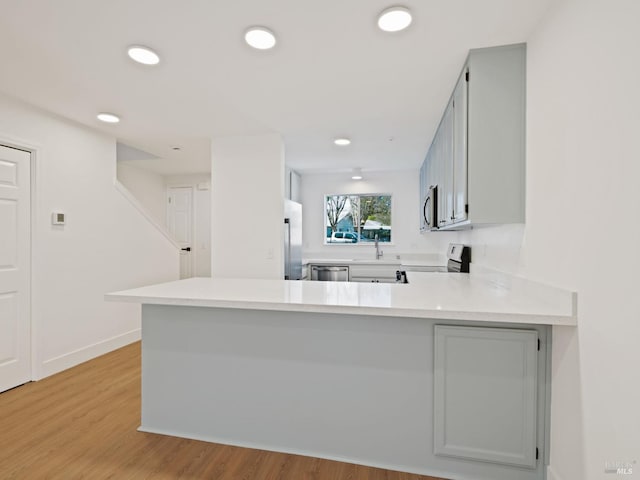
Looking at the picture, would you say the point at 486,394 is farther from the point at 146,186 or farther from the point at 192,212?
the point at 146,186

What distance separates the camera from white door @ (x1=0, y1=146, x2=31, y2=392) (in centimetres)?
264

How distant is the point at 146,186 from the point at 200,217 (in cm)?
98

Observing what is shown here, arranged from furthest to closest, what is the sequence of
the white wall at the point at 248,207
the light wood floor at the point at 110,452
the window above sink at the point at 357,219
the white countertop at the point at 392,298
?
the window above sink at the point at 357,219
the white wall at the point at 248,207
the light wood floor at the point at 110,452
the white countertop at the point at 392,298

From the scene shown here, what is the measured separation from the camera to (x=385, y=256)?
5508mm

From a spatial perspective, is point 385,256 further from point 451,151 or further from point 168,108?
point 168,108

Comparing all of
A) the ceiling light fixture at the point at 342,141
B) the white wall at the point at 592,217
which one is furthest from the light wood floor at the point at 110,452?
the ceiling light fixture at the point at 342,141

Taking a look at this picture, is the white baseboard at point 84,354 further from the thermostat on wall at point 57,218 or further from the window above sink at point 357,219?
the window above sink at point 357,219

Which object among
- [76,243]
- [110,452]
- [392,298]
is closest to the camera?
[392,298]

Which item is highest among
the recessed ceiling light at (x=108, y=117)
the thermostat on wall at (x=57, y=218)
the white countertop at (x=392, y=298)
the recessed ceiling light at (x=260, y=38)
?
the recessed ceiling light at (x=260, y=38)

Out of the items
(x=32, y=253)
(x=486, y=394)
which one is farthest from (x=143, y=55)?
(x=486, y=394)

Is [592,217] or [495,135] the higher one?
[495,135]

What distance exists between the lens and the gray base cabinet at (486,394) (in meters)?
1.60

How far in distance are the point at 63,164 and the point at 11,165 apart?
425 millimetres

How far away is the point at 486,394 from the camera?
5.37ft
